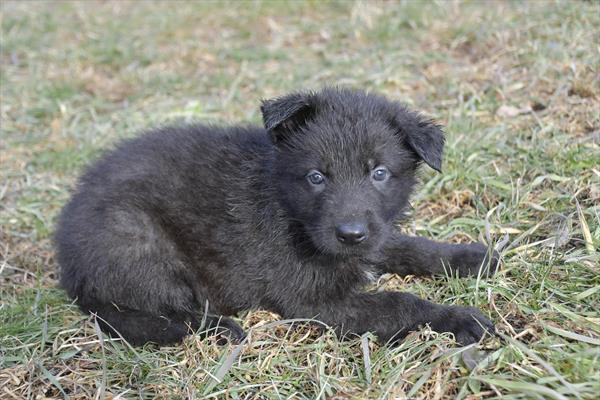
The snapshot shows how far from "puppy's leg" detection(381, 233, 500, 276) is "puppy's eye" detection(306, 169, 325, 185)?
80 cm

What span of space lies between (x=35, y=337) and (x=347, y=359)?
1812mm

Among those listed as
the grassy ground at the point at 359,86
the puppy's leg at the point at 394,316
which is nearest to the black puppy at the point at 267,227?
the puppy's leg at the point at 394,316

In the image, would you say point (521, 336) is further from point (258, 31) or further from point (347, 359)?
point (258, 31)

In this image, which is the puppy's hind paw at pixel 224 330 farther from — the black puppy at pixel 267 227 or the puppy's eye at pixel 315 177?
the puppy's eye at pixel 315 177

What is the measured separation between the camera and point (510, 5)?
770cm

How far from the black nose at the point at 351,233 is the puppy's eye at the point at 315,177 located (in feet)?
0.99

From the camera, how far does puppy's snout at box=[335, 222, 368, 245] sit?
3.51 metres

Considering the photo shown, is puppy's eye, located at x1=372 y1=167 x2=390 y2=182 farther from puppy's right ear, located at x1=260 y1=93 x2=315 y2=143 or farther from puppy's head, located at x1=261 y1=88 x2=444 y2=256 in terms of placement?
puppy's right ear, located at x1=260 y1=93 x2=315 y2=143

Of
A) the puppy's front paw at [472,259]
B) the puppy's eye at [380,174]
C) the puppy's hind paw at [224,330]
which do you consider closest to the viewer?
the puppy's eye at [380,174]

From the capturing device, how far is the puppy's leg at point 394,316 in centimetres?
352

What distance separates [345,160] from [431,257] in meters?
0.98

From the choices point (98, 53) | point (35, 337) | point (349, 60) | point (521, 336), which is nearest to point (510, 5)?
point (349, 60)

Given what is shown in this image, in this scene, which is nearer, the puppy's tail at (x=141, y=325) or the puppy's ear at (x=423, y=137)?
the puppy's ear at (x=423, y=137)

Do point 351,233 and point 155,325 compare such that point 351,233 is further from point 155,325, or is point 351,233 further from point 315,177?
point 155,325
